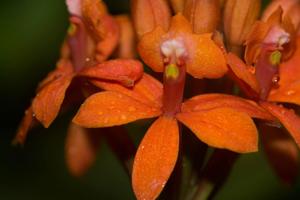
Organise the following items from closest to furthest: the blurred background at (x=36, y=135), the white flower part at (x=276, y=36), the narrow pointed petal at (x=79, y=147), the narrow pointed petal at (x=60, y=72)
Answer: the white flower part at (x=276, y=36) < the narrow pointed petal at (x=60, y=72) < the narrow pointed petal at (x=79, y=147) < the blurred background at (x=36, y=135)

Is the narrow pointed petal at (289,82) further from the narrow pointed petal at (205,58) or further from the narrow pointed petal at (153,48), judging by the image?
the narrow pointed petal at (153,48)

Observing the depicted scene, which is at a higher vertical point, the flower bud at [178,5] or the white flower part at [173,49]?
the flower bud at [178,5]

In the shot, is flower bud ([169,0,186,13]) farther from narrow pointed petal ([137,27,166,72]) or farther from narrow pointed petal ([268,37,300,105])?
narrow pointed petal ([268,37,300,105])

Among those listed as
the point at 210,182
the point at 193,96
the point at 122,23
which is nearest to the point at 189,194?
the point at 210,182

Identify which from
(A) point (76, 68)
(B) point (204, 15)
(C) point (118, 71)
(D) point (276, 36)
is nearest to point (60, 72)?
(A) point (76, 68)

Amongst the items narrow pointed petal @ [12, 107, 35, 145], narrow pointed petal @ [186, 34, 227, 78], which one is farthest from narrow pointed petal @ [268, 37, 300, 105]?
narrow pointed petal @ [12, 107, 35, 145]

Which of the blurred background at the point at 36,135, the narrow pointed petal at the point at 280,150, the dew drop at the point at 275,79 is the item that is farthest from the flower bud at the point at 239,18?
the blurred background at the point at 36,135
